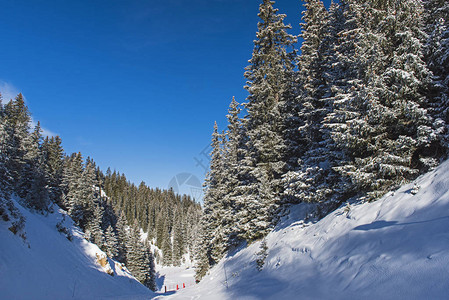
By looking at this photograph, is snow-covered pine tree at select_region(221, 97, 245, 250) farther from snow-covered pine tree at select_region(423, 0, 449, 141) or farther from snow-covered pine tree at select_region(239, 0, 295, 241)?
snow-covered pine tree at select_region(423, 0, 449, 141)

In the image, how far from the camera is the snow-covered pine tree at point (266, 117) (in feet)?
55.0

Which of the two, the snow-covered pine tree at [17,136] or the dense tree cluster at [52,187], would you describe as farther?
the snow-covered pine tree at [17,136]

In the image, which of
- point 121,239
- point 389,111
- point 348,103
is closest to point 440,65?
point 389,111

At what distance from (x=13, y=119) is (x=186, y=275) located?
170ft

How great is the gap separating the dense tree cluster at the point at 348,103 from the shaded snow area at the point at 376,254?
4.42 ft

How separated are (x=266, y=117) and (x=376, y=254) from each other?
13.1 metres

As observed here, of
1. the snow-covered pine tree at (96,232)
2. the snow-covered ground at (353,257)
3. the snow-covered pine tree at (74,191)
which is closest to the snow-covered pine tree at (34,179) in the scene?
the snow-covered pine tree at (74,191)

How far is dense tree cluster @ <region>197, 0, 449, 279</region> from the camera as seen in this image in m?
8.59

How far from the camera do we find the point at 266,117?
17984 millimetres

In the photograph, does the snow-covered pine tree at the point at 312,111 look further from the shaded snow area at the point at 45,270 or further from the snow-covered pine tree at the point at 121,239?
the snow-covered pine tree at the point at 121,239

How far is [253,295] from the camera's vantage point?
8.54m

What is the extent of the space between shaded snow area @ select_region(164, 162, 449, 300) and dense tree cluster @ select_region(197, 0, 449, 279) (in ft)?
4.42

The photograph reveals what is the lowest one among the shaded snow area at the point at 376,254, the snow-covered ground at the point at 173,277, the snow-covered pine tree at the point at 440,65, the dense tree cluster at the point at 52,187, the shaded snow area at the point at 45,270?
the snow-covered ground at the point at 173,277

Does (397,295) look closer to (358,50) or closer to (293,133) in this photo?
(358,50)
